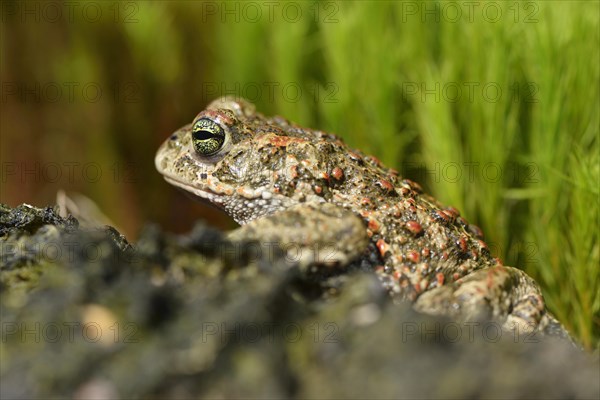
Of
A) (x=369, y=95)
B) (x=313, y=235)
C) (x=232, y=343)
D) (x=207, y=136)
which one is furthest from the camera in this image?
(x=369, y=95)

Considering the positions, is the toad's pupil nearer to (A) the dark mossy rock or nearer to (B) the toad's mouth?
(B) the toad's mouth

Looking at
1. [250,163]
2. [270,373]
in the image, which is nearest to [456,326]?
[270,373]

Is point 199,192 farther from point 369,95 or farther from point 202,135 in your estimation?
point 369,95

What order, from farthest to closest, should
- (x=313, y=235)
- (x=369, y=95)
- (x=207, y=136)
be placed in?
1. (x=369, y=95)
2. (x=207, y=136)
3. (x=313, y=235)

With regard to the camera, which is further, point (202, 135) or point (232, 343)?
point (202, 135)

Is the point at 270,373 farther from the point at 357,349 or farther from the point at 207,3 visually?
the point at 207,3

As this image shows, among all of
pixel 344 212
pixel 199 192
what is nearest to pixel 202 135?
pixel 199 192
